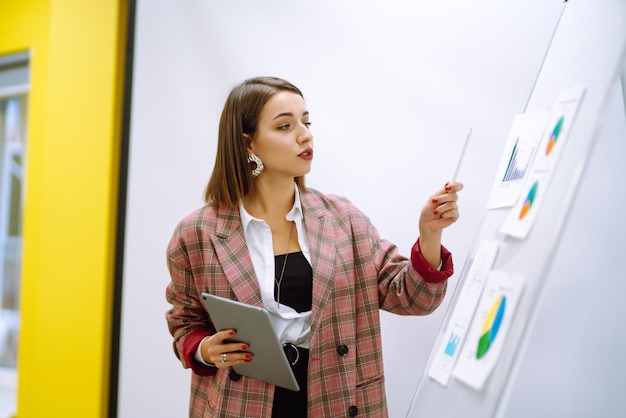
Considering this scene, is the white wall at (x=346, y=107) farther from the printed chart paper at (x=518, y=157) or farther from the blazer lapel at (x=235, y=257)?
the blazer lapel at (x=235, y=257)

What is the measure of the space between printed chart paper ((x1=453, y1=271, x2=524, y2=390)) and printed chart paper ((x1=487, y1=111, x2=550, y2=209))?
0.20 meters

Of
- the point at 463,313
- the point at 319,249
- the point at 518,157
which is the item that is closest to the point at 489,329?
the point at 463,313

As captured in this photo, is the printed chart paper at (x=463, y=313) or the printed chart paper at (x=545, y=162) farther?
the printed chart paper at (x=463, y=313)

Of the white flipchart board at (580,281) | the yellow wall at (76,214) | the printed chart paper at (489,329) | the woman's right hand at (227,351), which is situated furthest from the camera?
the yellow wall at (76,214)

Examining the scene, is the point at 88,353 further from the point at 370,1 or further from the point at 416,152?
the point at 370,1

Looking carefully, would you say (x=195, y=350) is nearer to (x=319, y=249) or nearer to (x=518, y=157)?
(x=319, y=249)

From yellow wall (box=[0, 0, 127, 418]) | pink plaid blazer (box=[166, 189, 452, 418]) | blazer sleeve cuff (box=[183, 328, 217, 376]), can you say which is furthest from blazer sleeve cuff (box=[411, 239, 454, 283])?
yellow wall (box=[0, 0, 127, 418])

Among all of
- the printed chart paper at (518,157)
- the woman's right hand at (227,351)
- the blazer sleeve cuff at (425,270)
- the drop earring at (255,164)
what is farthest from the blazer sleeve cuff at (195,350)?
the printed chart paper at (518,157)

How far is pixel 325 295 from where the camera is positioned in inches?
55.4

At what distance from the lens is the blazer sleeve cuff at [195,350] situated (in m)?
1.43

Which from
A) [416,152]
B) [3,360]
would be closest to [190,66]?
[416,152]

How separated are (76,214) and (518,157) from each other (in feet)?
6.64

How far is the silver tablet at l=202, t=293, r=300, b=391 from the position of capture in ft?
3.81

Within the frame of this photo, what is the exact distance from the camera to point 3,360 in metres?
3.43
